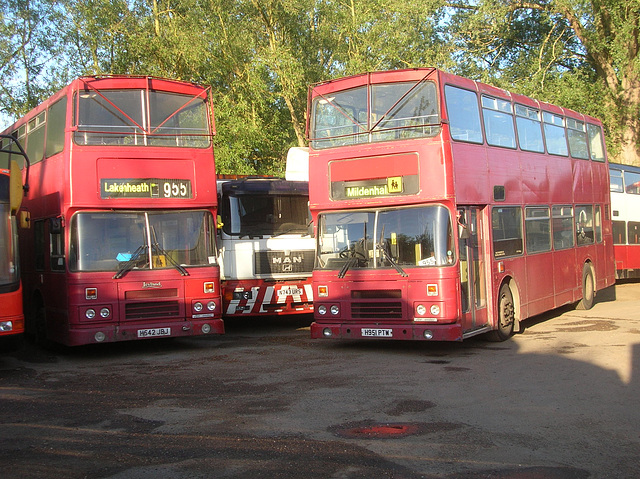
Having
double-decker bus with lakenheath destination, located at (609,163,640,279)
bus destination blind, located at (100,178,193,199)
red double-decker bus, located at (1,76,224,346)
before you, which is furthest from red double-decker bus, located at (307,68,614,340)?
double-decker bus with lakenheath destination, located at (609,163,640,279)

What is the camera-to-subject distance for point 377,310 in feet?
39.8

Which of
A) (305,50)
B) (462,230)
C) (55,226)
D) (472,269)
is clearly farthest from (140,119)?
(305,50)

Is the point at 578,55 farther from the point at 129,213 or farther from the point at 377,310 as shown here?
the point at 129,213

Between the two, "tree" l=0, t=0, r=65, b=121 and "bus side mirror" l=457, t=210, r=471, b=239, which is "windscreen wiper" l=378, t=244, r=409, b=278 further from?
"tree" l=0, t=0, r=65, b=121

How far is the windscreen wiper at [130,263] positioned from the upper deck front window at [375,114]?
329 cm

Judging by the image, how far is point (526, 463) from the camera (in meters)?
6.14

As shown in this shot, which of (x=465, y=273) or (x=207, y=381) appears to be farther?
(x=465, y=273)

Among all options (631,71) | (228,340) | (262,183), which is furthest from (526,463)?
(631,71)

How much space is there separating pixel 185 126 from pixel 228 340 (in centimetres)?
441

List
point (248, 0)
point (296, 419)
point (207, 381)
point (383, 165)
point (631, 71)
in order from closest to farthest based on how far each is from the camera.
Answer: point (296, 419) → point (207, 381) → point (383, 165) → point (248, 0) → point (631, 71)

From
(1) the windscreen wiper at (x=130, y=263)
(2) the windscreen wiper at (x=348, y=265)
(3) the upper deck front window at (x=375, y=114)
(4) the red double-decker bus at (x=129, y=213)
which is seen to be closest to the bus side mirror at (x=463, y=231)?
(3) the upper deck front window at (x=375, y=114)

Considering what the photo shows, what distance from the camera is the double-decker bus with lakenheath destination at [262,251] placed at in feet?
52.4

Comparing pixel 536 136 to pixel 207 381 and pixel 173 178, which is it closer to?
pixel 173 178

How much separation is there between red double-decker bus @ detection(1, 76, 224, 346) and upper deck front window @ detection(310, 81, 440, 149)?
2.07m
